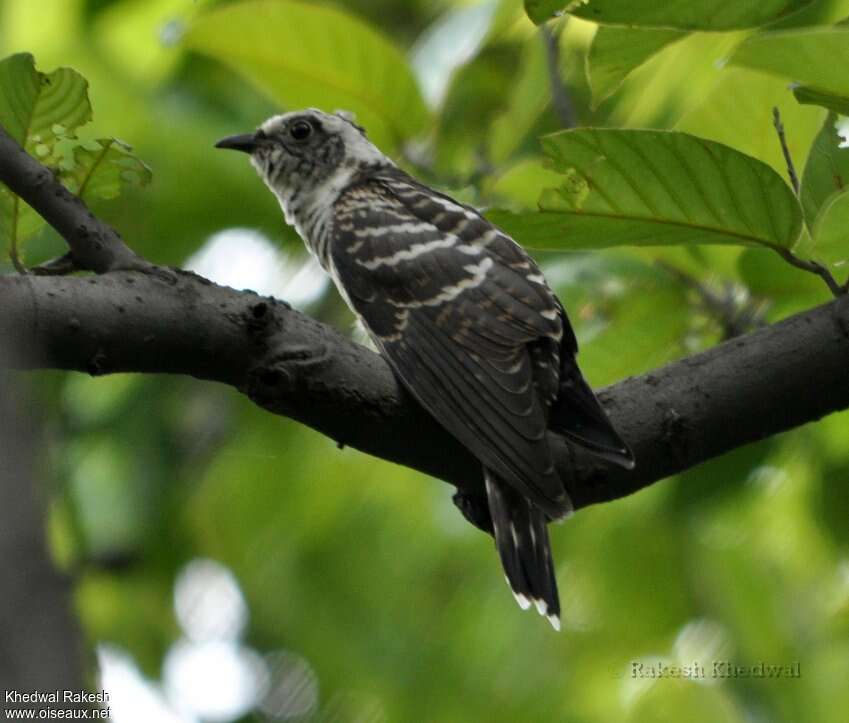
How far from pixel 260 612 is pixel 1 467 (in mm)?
4089

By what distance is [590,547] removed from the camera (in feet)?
15.1

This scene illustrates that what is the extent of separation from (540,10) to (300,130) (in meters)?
2.11

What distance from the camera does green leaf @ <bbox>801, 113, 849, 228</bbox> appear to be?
8.18ft

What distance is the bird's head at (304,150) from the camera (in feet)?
14.0

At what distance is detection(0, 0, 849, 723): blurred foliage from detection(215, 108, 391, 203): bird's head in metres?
0.23

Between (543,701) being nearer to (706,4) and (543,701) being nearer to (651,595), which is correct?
(651,595)

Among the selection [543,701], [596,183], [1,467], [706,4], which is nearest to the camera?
[1,467]

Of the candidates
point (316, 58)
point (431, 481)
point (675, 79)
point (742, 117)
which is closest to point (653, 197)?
point (742, 117)

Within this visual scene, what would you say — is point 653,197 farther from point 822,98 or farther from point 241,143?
point 241,143

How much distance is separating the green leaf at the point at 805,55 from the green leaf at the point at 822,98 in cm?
2

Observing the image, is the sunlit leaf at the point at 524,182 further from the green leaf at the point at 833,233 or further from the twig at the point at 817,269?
the green leaf at the point at 833,233

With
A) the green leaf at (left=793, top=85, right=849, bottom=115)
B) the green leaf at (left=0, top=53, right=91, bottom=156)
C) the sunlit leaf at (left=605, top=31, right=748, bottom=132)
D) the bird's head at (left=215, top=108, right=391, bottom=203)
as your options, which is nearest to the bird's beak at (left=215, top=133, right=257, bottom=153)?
the bird's head at (left=215, top=108, right=391, bottom=203)

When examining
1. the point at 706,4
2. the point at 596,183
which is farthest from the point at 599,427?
the point at 706,4

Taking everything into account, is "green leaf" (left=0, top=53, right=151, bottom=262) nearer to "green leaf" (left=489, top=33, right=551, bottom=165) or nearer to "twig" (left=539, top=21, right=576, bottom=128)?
"twig" (left=539, top=21, right=576, bottom=128)
